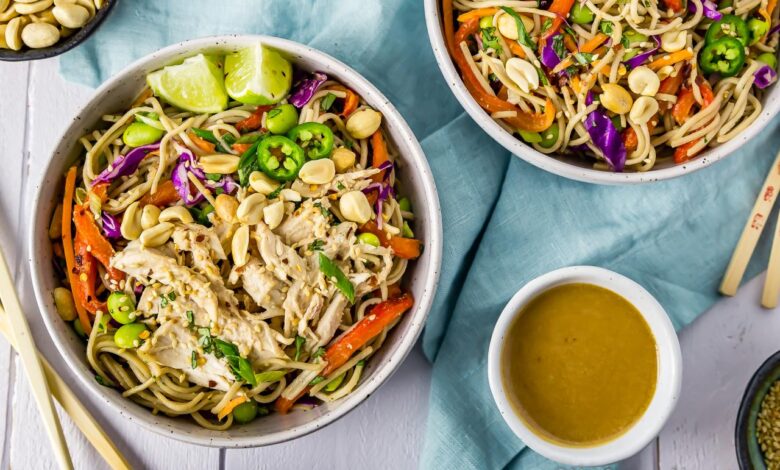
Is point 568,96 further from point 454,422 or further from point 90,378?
point 90,378

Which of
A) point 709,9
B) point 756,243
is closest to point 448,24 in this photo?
point 709,9

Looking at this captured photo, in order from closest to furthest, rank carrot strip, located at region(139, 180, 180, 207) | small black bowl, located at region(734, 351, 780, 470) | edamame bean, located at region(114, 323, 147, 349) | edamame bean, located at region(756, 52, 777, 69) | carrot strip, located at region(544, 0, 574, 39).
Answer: edamame bean, located at region(114, 323, 147, 349) < carrot strip, located at region(139, 180, 180, 207) < carrot strip, located at region(544, 0, 574, 39) < edamame bean, located at region(756, 52, 777, 69) < small black bowl, located at region(734, 351, 780, 470)

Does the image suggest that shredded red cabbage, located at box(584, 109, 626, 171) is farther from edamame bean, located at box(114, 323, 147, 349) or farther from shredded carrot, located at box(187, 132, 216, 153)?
edamame bean, located at box(114, 323, 147, 349)

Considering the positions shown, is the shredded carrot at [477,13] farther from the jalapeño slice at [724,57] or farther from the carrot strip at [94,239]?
the carrot strip at [94,239]

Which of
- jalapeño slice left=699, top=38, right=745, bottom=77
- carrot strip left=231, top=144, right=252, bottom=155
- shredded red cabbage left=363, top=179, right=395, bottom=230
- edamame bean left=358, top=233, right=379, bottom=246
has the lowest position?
edamame bean left=358, top=233, right=379, bottom=246

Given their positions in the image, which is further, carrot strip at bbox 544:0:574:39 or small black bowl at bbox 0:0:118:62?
small black bowl at bbox 0:0:118:62

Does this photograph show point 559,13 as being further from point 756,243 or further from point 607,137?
point 756,243

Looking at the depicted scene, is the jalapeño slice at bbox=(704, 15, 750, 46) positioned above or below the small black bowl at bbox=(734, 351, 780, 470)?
above

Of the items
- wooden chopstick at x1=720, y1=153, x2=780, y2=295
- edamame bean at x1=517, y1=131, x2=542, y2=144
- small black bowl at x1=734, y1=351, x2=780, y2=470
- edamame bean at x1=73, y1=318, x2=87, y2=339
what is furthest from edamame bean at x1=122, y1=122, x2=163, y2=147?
small black bowl at x1=734, y1=351, x2=780, y2=470
